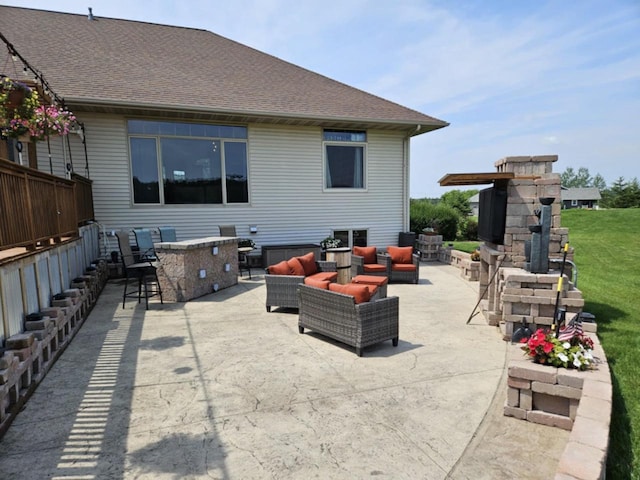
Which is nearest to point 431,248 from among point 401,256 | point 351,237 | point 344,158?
point 351,237

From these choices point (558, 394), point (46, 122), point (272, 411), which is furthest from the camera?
point (46, 122)

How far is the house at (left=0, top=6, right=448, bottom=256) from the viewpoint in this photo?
8.99 meters

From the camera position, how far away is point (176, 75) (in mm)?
10242

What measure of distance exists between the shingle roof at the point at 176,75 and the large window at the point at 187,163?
787 mm

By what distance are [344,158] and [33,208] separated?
8.55 meters

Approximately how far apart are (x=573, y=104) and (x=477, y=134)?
827 centimetres

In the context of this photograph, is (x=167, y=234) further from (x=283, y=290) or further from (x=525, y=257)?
(x=525, y=257)

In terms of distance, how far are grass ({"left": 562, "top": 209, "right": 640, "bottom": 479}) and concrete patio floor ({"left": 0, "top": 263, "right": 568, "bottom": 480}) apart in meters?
0.38

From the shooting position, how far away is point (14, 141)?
675 centimetres

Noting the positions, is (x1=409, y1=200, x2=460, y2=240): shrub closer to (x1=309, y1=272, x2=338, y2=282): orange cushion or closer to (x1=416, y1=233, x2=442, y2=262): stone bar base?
(x1=416, y1=233, x2=442, y2=262): stone bar base

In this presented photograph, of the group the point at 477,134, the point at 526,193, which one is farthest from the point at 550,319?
the point at 477,134

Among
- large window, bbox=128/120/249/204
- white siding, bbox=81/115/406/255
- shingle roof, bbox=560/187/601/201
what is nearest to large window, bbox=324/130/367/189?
white siding, bbox=81/115/406/255

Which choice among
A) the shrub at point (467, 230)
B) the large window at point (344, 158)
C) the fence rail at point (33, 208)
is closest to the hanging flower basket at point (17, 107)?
the fence rail at point (33, 208)

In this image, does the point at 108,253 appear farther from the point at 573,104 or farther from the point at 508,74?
the point at 573,104
